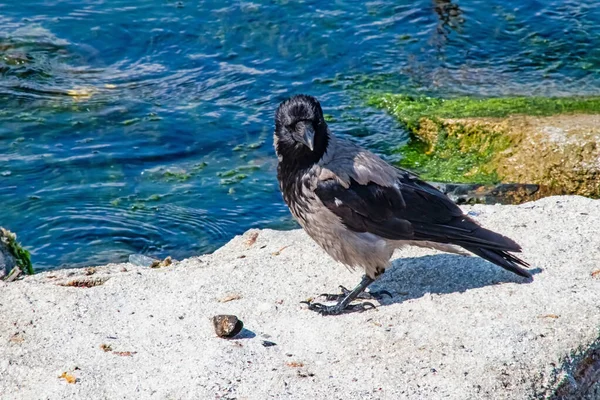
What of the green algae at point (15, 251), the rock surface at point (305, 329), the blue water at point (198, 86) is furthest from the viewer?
the blue water at point (198, 86)

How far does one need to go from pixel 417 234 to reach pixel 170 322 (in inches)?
62.3

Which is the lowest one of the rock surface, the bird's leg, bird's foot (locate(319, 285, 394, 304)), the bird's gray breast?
bird's foot (locate(319, 285, 394, 304))

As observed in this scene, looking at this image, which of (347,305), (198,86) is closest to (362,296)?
(347,305)

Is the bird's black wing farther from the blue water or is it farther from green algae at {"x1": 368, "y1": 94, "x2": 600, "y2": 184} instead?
green algae at {"x1": 368, "y1": 94, "x2": 600, "y2": 184}

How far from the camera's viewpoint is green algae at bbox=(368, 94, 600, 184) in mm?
9484

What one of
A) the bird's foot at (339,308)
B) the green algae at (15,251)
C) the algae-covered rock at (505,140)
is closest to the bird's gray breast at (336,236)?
the bird's foot at (339,308)

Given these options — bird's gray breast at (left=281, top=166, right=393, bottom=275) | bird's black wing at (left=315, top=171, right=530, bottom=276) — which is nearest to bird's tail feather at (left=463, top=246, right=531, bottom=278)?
bird's black wing at (left=315, top=171, right=530, bottom=276)

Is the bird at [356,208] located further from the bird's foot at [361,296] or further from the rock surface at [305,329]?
the rock surface at [305,329]

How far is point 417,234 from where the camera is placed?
5754 mm

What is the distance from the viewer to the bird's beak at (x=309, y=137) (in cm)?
569

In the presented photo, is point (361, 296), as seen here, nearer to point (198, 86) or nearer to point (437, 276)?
point (437, 276)

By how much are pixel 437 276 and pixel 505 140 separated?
3826mm

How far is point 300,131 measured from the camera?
5.81 m

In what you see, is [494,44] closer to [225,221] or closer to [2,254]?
[225,221]
